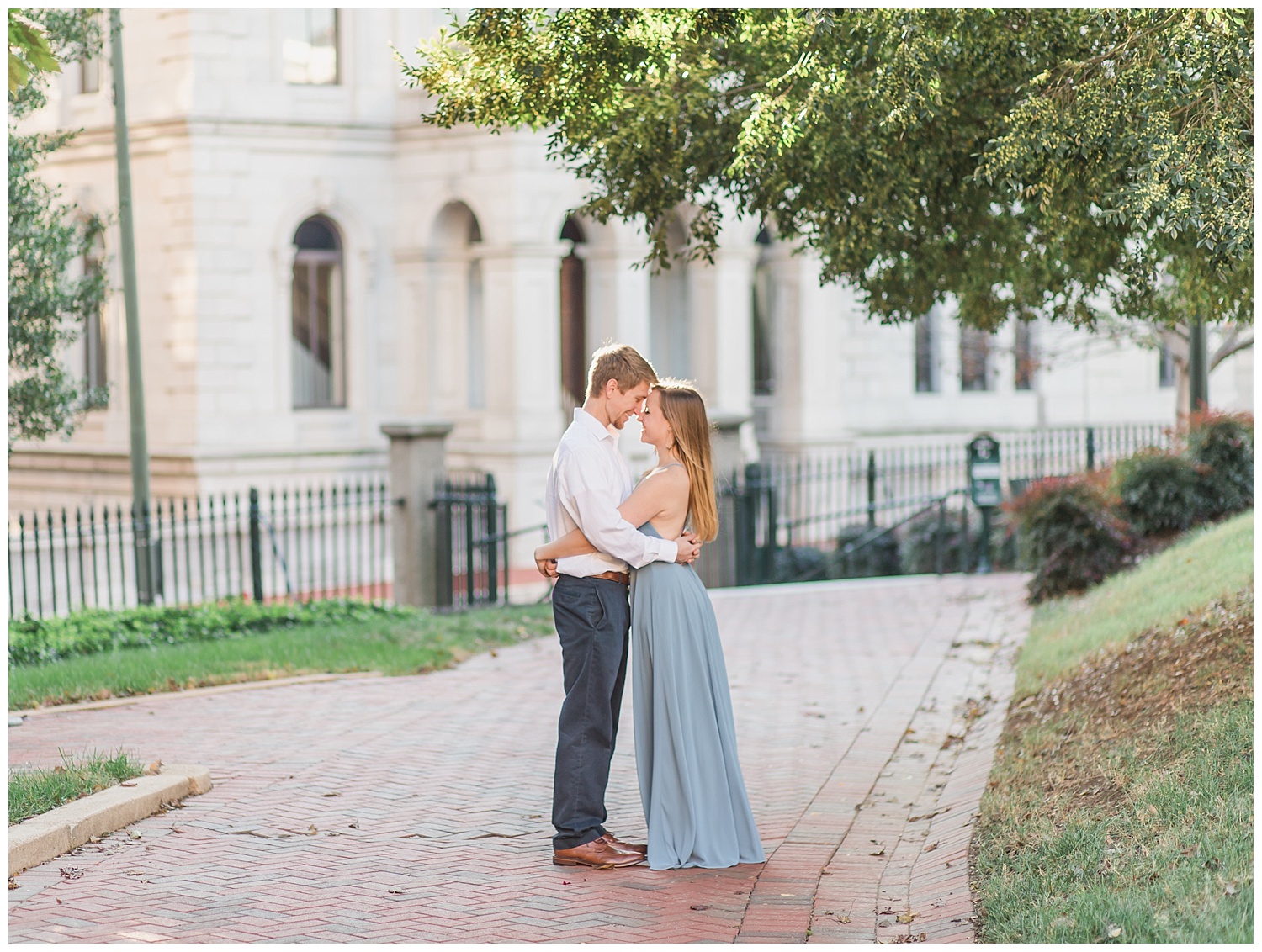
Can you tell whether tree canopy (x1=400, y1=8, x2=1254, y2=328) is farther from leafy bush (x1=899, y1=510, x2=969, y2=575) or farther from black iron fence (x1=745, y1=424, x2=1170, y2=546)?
black iron fence (x1=745, y1=424, x2=1170, y2=546)

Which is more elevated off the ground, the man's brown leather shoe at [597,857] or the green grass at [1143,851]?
the green grass at [1143,851]

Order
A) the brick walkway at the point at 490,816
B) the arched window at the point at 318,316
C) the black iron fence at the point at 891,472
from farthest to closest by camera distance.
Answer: the black iron fence at the point at 891,472 → the arched window at the point at 318,316 → the brick walkway at the point at 490,816

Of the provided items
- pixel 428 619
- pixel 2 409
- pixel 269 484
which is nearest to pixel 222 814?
pixel 2 409

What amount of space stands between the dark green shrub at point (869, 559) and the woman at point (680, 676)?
12.8 m

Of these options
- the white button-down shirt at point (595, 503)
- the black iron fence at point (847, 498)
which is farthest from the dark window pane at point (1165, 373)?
the white button-down shirt at point (595, 503)

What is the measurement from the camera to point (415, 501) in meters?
15.1

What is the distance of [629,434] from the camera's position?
840 inches

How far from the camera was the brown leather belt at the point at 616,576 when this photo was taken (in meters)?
6.29

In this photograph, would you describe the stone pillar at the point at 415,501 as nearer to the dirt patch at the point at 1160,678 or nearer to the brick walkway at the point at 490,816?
the brick walkway at the point at 490,816

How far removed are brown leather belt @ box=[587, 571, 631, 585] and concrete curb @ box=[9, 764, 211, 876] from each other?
236 cm

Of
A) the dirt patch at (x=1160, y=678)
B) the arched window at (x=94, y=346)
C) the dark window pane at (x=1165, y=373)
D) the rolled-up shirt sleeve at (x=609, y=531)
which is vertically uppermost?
the arched window at (x=94, y=346)

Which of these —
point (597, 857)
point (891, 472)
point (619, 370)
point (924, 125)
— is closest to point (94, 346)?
point (891, 472)

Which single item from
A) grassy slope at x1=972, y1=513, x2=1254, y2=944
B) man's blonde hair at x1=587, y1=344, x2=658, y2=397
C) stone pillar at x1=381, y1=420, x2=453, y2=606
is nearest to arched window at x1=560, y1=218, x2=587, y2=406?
stone pillar at x1=381, y1=420, x2=453, y2=606

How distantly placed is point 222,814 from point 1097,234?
16.2 ft
